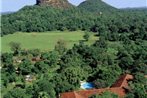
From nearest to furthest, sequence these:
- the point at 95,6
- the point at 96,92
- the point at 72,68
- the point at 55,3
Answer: the point at 96,92
the point at 72,68
the point at 55,3
the point at 95,6

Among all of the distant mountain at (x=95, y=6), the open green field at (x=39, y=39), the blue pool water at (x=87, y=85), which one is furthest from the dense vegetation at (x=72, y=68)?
the distant mountain at (x=95, y=6)

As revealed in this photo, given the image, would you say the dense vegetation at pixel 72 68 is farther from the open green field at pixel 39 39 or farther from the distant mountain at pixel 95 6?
the distant mountain at pixel 95 6

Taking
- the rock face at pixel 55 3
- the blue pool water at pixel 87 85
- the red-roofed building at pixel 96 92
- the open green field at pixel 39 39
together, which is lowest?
the open green field at pixel 39 39

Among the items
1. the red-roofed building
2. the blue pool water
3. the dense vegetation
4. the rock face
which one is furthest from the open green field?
the red-roofed building

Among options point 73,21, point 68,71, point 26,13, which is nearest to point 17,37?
point 73,21

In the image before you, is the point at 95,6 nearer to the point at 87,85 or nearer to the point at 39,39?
the point at 39,39

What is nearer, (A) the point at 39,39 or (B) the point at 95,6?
(A) the point at 39,39

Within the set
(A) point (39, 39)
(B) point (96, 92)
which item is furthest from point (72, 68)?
(A) point (39, 39)

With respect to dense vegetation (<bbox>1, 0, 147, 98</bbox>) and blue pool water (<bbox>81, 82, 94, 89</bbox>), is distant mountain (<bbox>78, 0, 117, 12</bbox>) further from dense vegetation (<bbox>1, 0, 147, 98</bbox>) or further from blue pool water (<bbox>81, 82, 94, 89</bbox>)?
blue pool water (<bbox>81, 82, 94, 89</bbox>)
